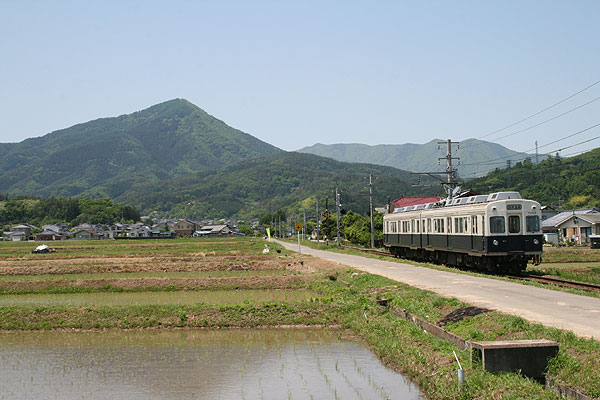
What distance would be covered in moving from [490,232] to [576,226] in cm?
4729

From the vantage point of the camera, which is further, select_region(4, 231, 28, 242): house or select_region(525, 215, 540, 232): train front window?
select_region(4, 231, 28, 242): house

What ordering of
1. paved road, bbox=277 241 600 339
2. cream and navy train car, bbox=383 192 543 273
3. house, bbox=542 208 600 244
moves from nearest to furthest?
1. paved road, bbox=277 241 600 339
2. cream and navy train car, bbox=383 192 543 273
3. house, bbox=542 208 600 244

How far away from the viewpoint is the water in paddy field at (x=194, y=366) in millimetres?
10008

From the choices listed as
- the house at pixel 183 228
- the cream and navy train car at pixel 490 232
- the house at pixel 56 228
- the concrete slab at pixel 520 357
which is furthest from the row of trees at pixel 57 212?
the concrete slab at pixel 520 357

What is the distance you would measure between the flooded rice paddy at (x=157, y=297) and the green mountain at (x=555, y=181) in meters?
55.0

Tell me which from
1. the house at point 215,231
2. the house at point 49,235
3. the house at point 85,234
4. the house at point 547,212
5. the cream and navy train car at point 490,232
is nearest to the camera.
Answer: the cream and navy train car at point 490,232

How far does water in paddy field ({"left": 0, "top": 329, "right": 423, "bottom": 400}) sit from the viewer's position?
10008 millimetres

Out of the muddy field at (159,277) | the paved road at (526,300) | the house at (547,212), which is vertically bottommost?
the muddy field at (159,277)

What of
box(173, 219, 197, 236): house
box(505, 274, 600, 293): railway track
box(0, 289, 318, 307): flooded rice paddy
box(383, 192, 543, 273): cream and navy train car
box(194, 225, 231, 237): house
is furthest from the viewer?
box(173, 219, 197, 236): house

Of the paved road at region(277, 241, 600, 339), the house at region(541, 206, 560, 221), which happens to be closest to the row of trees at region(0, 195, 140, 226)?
the house at region(541, 206, 560, 221)

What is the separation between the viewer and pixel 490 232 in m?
24.9

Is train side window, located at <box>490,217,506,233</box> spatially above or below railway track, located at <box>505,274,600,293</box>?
above

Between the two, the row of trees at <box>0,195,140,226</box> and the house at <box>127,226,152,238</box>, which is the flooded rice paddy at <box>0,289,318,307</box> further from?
the row of trees at <box>0,195,140,226</box>

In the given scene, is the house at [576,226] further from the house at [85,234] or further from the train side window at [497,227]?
the house at [85,234]
